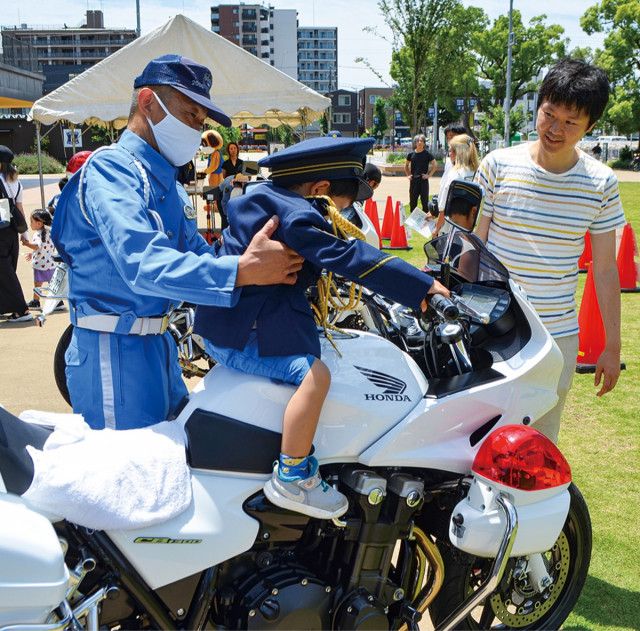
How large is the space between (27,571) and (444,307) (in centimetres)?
132

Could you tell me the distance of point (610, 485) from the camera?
4473 millimetres

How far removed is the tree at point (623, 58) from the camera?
147 ft

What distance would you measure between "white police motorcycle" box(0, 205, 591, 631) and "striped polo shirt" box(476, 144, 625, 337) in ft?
2.31

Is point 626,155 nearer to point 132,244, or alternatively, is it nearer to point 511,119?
point 511,119

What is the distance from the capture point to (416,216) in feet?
10.5

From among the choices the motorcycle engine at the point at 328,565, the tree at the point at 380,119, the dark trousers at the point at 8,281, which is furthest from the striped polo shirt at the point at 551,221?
the tree at the point at 380,119

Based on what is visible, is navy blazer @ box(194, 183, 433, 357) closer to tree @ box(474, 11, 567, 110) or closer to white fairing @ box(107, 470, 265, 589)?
white fairing @ box(107, 470, 265, 589)

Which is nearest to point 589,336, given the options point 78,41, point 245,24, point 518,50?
point 518,50

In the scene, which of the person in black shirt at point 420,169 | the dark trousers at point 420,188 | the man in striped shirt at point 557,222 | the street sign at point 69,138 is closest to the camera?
the man in striped shirt at point 557,222

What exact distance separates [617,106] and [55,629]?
48.2 m

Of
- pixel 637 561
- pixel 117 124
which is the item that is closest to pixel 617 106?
pixel 117 124

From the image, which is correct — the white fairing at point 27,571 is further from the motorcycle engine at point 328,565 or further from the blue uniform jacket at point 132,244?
the blue uniform jacket at point 132,244

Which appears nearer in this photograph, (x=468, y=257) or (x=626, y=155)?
(x=468, y=257)

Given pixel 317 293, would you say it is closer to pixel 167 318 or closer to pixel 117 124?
pixel 167 318
